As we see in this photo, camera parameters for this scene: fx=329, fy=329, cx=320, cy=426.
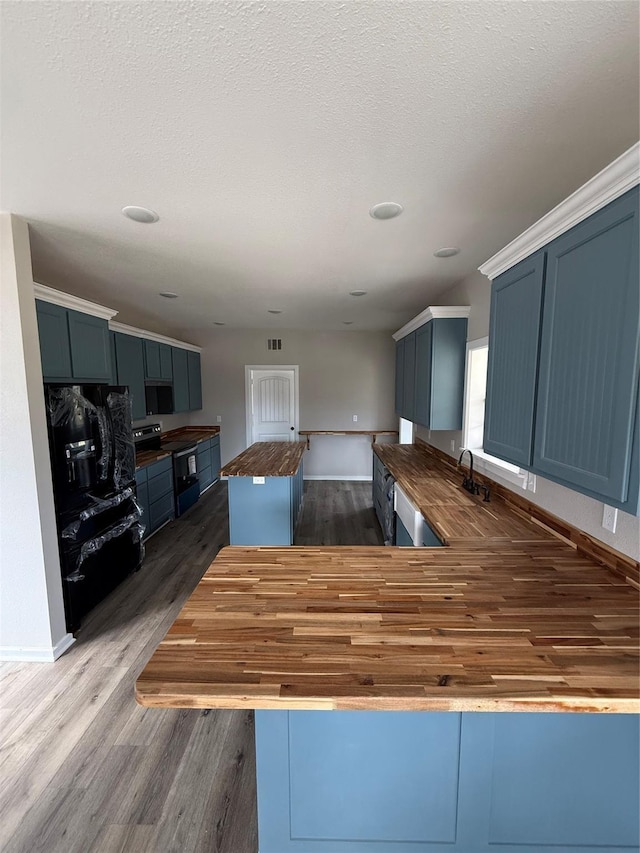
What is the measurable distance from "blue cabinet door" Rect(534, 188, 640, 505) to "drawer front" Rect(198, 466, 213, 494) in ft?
14.9

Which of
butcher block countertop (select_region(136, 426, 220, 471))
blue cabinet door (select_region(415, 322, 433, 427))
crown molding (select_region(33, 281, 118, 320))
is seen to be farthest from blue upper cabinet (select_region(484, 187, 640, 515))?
butcher block countertop (select_region(136, 426, 220, 471))

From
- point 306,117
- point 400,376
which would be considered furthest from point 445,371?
point 306,117

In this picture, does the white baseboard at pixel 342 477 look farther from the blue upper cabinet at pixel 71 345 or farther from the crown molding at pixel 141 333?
the blue upper cabinet at pixel 71 345

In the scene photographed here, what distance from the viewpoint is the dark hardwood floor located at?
1.26 m

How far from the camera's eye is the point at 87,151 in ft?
4.41

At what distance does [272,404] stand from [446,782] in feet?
16.8

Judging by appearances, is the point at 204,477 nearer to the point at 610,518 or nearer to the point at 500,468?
the point at 500,468

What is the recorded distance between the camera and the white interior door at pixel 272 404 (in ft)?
18.7

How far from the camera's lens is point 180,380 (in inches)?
191

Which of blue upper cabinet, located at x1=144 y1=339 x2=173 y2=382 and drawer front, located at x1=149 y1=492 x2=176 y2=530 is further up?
blue upper cabinet, located at x1=144 y1=339 x2=173 y2=382

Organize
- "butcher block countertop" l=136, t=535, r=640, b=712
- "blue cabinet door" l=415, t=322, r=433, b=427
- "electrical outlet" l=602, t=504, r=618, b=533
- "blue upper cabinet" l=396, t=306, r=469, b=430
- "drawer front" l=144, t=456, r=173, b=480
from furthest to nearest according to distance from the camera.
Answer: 1. "drawer front" l=144, t=456, r=173, b=480
2. "blue cabinet door" l=415, t=322, r=433, b=427
3. "blue upper cabinet" l=396, t=306, r=469, b=430
4. "electrical outlet" l=602, t=504, r=618, b=533
5. "butcher block countertop" l=136, t=535, r=640, b=712

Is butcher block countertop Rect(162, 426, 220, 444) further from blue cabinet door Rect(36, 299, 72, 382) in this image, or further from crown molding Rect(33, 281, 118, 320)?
blue cabinet door Rect(36, 299, 72, 382)

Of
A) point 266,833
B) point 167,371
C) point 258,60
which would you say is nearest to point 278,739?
point 266,833

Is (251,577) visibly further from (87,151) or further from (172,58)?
(87,151)
